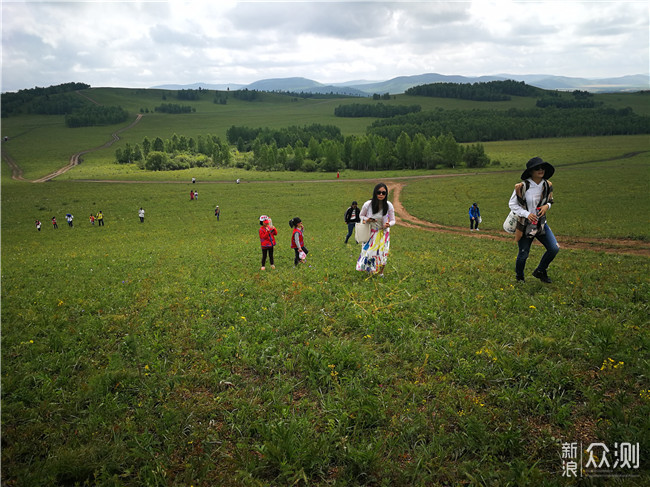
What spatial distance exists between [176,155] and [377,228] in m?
137

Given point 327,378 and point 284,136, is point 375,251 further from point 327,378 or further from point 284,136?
point 284,136

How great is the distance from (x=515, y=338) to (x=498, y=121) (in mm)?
209816

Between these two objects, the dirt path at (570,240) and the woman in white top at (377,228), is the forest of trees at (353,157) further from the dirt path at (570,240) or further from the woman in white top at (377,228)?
the woman in white top at (377,228)

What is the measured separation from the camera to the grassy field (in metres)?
4.68

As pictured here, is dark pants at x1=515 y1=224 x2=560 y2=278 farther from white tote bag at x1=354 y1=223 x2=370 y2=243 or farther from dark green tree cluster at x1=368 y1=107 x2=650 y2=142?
dark green tree cluster at x1=368 y1=107 x2=650 y2=142

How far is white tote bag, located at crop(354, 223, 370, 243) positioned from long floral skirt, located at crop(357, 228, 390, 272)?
217 mm

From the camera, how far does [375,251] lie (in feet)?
39.0

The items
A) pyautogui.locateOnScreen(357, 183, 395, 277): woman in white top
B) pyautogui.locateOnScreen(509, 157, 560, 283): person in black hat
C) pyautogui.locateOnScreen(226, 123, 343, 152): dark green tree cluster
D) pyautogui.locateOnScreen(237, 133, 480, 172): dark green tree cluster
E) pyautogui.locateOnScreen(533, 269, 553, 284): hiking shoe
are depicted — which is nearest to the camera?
pyautogui.locateOnScreen(509, 157, 560, 283): person in black hat

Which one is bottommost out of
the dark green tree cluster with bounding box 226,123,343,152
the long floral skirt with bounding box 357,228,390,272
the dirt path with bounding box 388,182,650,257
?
the dirt path with bounding box 388,182,650,257

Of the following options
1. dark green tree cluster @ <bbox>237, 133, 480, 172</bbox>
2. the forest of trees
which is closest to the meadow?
dark green tree cluster @ <bbox>237, 133, 480, 172</bbox>

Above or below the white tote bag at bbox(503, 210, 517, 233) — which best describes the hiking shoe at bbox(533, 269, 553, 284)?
below

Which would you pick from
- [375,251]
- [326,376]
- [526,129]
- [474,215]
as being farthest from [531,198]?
[526,129]

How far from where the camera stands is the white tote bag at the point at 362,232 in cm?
1148

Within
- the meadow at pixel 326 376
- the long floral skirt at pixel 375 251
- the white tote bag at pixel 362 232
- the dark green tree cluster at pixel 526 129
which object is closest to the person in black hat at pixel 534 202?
the meadow at pixel 326 376
